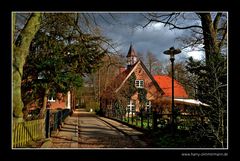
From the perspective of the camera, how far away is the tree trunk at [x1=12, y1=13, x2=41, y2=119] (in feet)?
19.3

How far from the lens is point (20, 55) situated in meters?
6.22

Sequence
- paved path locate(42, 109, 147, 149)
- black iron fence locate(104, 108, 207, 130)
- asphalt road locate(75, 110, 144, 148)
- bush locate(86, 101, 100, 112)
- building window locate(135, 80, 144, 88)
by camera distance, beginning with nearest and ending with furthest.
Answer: black iron fence locate(104, 108, 207, 130)
paved path locate(42, 109, 147, 149)
asphalt road locate(75, 110, 144, 148)
building window locate(135, 80, 144, 88)
bush locate(86, 101, 100, 112)

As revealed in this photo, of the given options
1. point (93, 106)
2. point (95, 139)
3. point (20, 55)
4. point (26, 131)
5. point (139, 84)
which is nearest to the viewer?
point (20, 55)

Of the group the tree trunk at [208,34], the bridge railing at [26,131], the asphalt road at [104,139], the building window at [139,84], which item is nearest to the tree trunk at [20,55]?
Result: the bridge railing at [26,131]

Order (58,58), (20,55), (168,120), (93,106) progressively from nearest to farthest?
(20,55)
(168,120)
(58,58)
(93,106)

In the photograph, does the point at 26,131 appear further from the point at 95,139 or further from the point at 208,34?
the point at 208,34

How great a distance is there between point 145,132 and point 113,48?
11.7 feet

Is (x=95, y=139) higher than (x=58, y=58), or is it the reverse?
(x=58, y=58)

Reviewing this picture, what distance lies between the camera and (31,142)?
6.90 meters

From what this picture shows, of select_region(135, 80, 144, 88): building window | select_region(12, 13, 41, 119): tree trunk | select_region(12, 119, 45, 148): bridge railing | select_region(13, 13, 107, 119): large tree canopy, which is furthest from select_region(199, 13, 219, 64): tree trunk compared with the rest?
select_region(135, 80, 144, 88): building window

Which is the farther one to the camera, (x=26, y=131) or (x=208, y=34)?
(x=208, y=34)

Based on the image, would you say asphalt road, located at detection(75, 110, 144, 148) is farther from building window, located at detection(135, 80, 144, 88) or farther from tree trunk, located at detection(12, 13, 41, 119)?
building window, located at detection(135, 80, 144, 88)

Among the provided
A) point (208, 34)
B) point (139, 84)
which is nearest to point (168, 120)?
point (208, 34)
